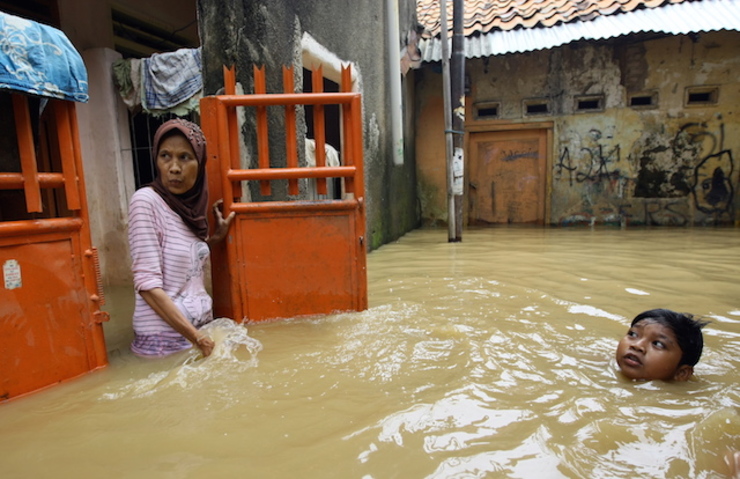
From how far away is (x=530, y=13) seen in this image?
8.48 m

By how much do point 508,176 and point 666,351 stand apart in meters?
7.71

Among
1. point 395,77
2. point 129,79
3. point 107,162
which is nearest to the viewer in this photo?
point 129,79

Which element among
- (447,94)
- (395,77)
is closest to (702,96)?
(447,94)

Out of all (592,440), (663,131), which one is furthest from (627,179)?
(592,440)

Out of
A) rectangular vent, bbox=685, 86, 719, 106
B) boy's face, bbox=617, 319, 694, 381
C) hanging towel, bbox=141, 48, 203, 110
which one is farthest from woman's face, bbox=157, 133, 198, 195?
rectangular vent, bbox=685, 86, 719, 106

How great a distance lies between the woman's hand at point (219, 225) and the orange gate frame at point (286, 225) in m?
0.05

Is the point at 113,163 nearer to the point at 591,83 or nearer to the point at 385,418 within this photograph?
the point at 385,418

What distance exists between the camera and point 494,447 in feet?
5.20

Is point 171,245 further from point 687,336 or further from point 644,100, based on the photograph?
point 644,100

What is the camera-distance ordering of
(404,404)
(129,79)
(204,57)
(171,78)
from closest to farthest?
(404,404)
(204,57)
(171,78)
(129,79)

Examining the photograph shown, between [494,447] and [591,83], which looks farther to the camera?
[591,83]

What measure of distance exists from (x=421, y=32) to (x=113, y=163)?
20.5 ft

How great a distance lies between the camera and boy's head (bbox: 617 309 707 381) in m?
2.10

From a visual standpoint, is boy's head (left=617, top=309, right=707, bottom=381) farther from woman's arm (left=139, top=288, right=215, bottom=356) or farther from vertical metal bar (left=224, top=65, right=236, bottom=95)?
vertical metal bar (left=224, top=65, right=236, bottom=95)
